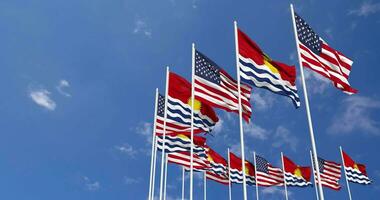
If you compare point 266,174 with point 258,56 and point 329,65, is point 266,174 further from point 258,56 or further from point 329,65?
point 329,65

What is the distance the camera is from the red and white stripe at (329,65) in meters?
16.0

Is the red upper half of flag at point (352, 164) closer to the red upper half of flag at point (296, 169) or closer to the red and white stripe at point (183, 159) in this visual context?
the red upper half of flag at point (296, 169)

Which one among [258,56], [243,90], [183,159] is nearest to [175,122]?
[183,159]

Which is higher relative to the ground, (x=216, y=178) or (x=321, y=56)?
(x=216, y=178)

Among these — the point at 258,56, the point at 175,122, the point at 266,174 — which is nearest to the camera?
the point at 258,56

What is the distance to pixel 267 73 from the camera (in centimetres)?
1706

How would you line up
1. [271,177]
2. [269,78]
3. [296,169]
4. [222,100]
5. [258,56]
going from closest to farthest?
[269,78]
[258,56]
[222,100]
[271,177]
[296,169]

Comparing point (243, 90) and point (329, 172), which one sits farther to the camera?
point (329, 172)

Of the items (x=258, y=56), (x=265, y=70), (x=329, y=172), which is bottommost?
(x=265, y=70)

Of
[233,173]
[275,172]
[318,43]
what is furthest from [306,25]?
[275,172]

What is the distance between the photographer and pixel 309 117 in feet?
47.2

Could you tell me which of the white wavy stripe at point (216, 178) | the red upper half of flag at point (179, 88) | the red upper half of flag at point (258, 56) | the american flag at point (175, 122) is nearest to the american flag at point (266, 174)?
the white wavy stripe at point (216, 178)

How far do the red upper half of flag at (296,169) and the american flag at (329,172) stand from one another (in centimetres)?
271

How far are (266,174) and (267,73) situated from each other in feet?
63.7
